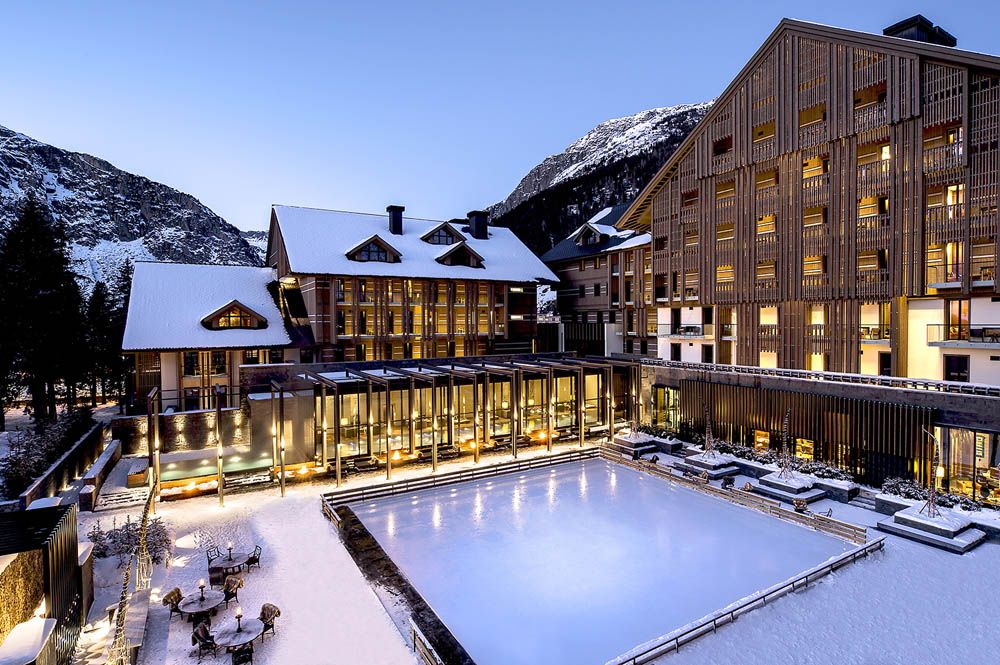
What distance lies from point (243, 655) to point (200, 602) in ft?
8.66

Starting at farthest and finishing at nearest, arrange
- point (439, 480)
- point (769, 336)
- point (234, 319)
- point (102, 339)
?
point (102, 339), point (234, 319), point (769, 336), point (439, 480)

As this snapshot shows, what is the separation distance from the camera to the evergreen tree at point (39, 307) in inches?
1201

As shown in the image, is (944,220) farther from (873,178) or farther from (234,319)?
(234,319)

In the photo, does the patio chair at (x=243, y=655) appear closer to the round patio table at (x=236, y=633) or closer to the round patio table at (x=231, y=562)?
the round patio table at (x=236, y=633)

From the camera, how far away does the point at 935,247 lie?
2439cm

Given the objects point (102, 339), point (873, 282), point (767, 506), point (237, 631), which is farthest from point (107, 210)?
point (873, 282)

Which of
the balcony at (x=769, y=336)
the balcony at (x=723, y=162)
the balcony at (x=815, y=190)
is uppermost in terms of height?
the balcony at (x=723, y=162)

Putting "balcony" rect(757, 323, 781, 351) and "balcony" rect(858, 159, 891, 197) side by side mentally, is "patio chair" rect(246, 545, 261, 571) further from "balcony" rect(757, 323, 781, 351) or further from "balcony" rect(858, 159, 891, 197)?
"balcony" rect(858, 159, 891, 197)

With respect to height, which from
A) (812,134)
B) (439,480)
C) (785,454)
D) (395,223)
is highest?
(812,134)

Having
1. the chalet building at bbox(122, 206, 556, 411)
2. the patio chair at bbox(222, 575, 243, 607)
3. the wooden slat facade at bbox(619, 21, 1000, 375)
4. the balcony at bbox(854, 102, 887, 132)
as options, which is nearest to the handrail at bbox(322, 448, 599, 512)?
the patio chair at bbox(222, 575, 243, 607)

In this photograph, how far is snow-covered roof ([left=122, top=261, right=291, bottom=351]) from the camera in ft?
101

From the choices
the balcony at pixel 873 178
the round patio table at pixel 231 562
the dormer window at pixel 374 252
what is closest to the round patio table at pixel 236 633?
the round patio table at pixel 231 562

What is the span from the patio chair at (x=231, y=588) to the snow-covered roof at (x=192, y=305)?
21.0 metres

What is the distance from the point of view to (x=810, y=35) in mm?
28016
